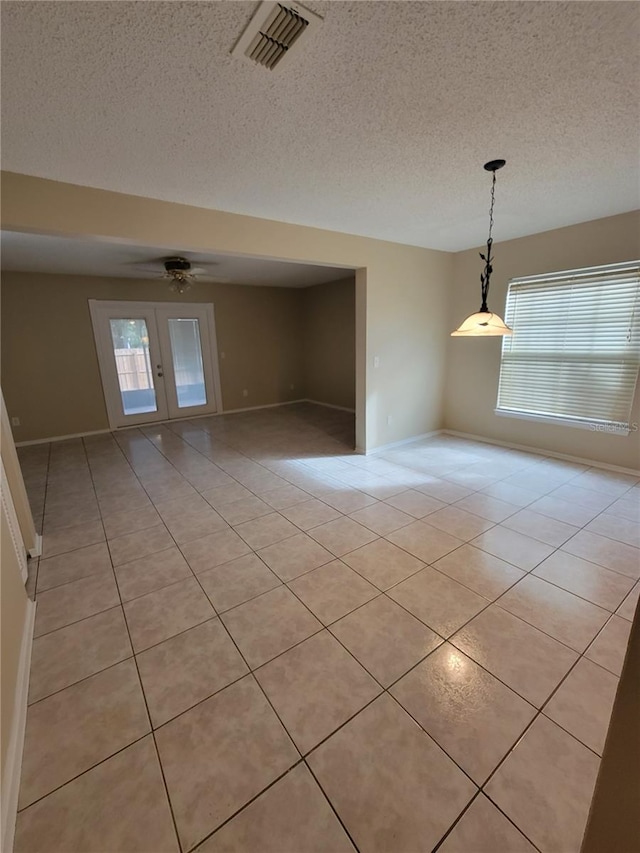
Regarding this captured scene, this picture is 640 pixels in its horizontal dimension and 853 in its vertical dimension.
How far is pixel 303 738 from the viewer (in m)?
1.34

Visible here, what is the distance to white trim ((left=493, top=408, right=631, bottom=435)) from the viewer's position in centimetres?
360

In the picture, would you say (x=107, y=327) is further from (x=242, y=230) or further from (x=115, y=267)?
A: (x=242, y=230)

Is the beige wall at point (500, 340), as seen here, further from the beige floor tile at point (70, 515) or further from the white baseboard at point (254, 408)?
the beige floor tile at point (70, 515)

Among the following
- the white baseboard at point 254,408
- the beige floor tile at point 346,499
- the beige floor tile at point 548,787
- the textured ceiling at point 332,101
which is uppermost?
the textured ceiling at point 332,101

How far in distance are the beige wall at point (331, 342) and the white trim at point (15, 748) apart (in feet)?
18.9

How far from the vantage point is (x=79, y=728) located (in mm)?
1387

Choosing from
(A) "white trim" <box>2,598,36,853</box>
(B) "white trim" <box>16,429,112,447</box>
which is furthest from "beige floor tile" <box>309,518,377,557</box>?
(B) "white trim" <box>16,429,112,447</box>

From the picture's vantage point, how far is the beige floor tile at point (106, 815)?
3.48 feet

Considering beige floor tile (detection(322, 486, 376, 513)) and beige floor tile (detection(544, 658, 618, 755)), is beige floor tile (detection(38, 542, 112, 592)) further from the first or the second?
beige floor tile (detection(544, 658, 618, 755))

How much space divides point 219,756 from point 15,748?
2.47ft

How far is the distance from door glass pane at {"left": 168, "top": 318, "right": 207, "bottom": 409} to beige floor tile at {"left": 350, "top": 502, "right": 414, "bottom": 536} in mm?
4784

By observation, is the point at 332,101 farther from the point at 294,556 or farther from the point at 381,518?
the point at 381,518

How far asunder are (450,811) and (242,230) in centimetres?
369

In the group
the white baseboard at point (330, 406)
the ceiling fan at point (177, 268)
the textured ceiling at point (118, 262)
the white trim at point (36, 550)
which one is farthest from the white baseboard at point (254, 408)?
the white trim at point (36, 550)
